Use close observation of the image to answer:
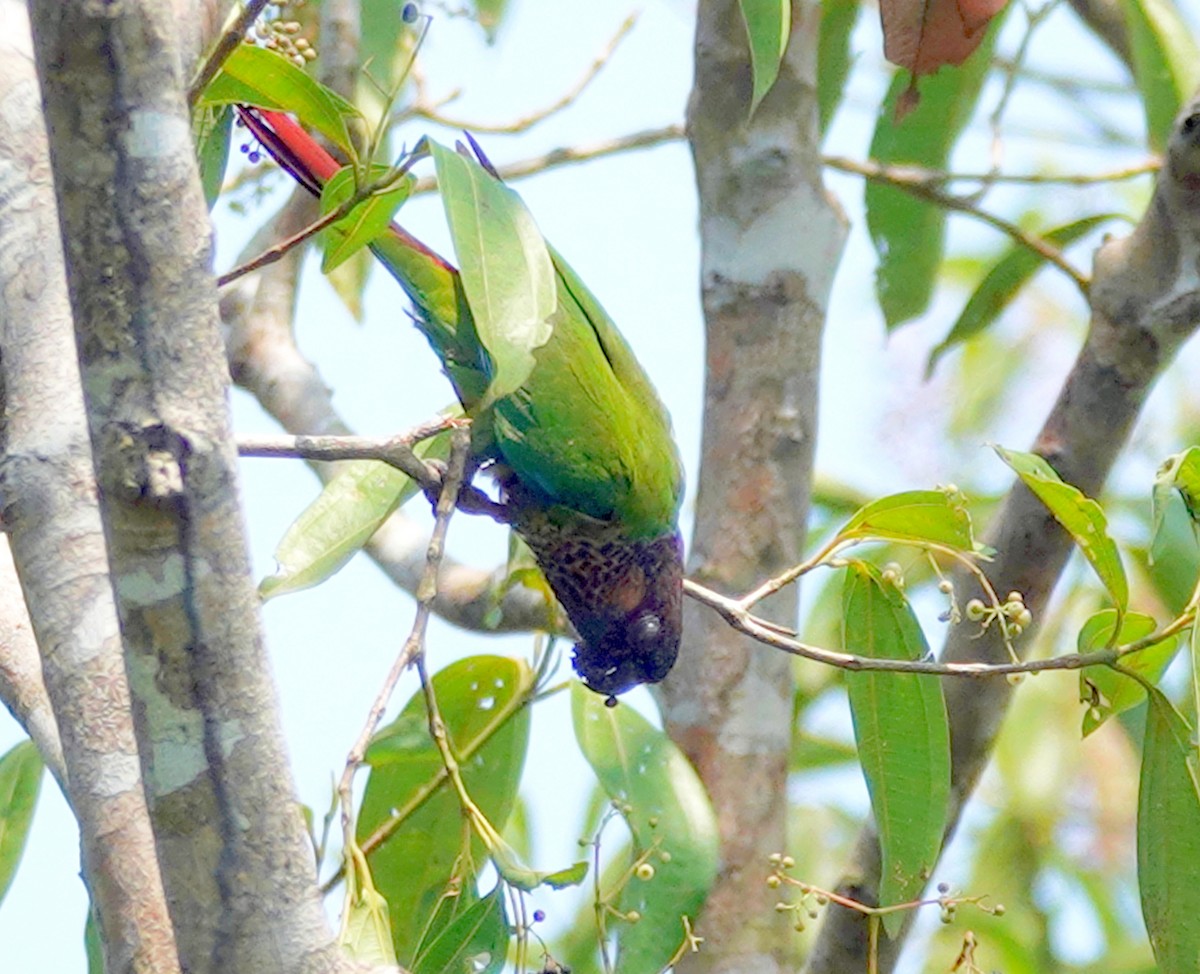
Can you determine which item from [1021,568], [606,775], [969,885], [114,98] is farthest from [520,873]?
[969,885]

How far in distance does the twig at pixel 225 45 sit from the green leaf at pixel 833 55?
1883mm

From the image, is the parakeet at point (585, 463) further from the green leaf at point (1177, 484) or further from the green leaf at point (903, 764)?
the green leaf at point (1177, 484)

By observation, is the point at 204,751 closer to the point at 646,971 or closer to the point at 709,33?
the point at 646,971

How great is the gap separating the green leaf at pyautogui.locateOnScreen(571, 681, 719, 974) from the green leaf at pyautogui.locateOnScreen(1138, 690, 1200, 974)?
576mm

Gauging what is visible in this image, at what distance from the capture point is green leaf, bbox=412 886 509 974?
1.70 m

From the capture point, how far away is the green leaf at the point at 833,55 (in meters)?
3.19

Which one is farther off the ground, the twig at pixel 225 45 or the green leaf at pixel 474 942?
the twig at pixel 225 45

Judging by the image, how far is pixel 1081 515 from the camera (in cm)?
171

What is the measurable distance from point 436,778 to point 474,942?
63 cm

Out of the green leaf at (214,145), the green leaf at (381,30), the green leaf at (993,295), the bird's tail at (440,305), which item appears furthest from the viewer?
the green leaf at (993,295)

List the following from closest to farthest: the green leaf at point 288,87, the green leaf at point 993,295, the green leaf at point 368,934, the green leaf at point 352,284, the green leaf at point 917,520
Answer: the green leaf at point 368,934, the green leaf at point 288,87, the green leaf at point 917,520, the green leaf at point 993,295, the green leaf at point 352,284

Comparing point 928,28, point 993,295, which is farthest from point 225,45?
point 993,295

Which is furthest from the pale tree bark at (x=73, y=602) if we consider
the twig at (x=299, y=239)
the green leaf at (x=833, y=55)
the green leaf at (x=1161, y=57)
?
the green leaf at (x=1161, y=57)

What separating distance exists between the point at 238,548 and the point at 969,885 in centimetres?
333
